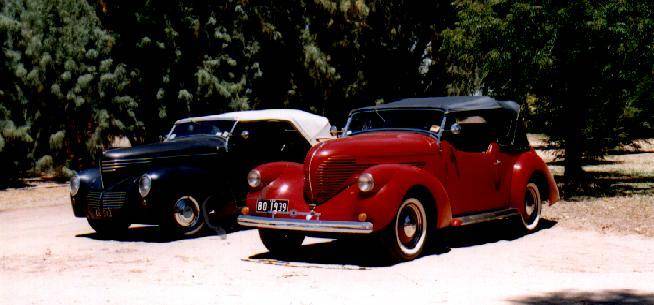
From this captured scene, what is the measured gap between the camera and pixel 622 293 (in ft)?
22.3

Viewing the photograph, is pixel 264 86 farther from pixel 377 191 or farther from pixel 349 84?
pixel 377 191

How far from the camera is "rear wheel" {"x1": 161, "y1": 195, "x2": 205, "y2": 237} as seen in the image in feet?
36.2

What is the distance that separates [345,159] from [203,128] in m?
4.67

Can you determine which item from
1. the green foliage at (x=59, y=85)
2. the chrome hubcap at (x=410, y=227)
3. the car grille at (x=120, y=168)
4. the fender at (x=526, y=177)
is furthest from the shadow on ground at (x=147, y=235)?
the green foliage at (x=59, y=85)

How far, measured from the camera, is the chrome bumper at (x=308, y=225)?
26.8ft

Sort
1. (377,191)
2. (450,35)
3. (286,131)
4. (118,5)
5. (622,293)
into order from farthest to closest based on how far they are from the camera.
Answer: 1. (118,5)
2. (450,35)
3. (286,131)
4. (377,191)
5. (622,293)

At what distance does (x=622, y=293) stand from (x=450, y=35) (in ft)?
40.2

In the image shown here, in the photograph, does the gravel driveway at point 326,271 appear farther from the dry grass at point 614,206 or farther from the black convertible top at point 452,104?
the black convertible top at point 452,104

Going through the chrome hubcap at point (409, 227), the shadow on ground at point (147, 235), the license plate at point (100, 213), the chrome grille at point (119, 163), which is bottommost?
the shadow on ground at point (147, 235)

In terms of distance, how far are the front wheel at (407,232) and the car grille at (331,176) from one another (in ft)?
2.29

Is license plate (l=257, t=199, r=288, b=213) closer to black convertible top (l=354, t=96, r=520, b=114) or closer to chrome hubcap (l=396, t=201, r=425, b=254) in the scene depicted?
chrome hubcap (l=396, t=201, r=425, b=254)

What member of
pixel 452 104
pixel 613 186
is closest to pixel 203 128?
pixel 452 104

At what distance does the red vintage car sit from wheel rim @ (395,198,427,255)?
1cm

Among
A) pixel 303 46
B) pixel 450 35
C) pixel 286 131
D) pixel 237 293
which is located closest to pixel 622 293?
pixel 237 293
